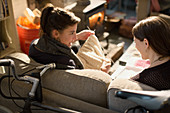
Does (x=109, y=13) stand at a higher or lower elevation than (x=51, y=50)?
lower

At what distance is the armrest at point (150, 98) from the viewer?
3.14 feet

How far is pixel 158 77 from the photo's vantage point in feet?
3.96

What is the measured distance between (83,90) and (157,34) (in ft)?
1.77

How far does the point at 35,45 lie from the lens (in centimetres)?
164

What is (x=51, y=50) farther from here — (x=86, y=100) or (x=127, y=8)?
(x=127, y=8)

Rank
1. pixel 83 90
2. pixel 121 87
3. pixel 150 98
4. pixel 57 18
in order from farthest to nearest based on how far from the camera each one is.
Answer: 1. pixel 57 18
2. pixel 83 90
3. pixel 121 87
4. pixel 150 98

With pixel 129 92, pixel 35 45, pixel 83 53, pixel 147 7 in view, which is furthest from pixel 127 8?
pixel 129 92

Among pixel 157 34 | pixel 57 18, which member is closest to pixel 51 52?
pixel 57 18

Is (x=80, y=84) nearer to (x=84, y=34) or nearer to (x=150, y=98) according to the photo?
(x=150, y=98)

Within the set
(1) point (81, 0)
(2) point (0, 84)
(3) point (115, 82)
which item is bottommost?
(2) point (0, 84)

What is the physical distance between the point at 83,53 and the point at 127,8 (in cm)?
431

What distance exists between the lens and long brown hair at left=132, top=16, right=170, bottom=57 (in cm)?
125

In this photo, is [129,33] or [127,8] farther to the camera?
[127,8]

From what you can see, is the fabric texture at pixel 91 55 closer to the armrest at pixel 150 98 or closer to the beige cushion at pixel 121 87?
the beige cushion at pixel 121 87
